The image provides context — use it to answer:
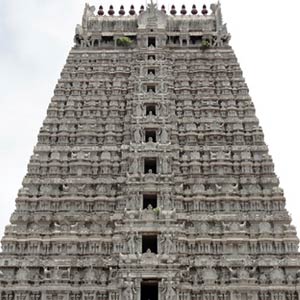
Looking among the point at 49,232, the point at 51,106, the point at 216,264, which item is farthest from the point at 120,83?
the point at 216,264

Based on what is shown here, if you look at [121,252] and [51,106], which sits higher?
[51,106]

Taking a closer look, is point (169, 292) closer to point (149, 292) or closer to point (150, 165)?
point (149, 292)

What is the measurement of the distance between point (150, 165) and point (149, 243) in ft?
16.7

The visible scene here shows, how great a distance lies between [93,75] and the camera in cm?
4053

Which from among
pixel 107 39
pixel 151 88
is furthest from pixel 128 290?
pixel 107 39

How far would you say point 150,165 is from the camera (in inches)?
1375

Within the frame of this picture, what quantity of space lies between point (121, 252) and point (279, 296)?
25.3 ft

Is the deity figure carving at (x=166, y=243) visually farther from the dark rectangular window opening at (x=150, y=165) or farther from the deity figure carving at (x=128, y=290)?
the dark rectangular window opening at (x=150, y=165)

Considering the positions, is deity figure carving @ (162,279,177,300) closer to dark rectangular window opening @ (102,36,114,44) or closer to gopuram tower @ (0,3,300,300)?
gopuram tower @ (0,3,300,300)

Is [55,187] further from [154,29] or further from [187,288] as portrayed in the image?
[154,29]

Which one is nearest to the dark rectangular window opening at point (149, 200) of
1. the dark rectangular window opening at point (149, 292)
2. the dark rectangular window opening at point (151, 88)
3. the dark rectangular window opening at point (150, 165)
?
the dark rectangular window opening at point (150, 165)

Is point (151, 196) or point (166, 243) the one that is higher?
point (151, 196)

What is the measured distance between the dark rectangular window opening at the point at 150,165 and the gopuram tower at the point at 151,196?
0.32 ft

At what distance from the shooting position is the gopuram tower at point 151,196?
2925 cm
